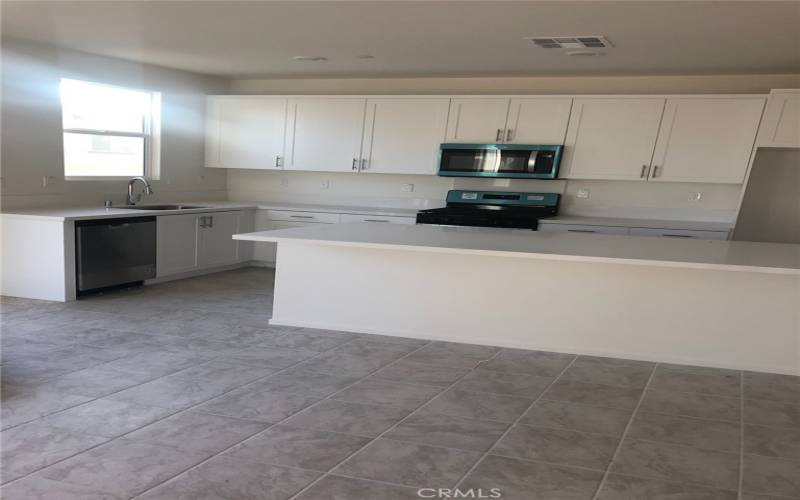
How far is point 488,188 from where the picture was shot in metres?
6.46

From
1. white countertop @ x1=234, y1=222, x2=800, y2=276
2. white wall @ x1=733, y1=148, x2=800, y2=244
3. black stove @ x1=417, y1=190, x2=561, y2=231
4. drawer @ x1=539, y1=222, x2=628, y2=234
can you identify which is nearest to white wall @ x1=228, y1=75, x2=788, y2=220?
black stove @ x1=417, y1=190, x2=561, y2=231

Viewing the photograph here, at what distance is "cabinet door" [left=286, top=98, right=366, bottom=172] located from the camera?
6.57m

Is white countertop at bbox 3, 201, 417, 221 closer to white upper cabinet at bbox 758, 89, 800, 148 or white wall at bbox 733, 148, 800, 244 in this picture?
white wall at bbox 733, 148, 800, 244

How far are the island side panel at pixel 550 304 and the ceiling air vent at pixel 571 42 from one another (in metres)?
1.55

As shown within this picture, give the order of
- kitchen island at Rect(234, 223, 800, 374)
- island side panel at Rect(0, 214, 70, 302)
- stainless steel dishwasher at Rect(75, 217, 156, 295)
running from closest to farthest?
kitchen island at Rect(234, 223, 800, 374) < island side panel at Rect(0, 214, 70, 302) < stainless steel dishwasher at Rect(75, 217, 156, 295)

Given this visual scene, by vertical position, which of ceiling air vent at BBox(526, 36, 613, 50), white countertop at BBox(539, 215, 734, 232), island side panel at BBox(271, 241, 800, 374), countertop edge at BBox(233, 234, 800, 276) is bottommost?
island side panel at BBox(271, 241, 800, 374)

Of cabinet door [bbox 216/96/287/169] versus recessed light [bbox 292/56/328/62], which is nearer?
recessed light [bbox 292/56/328/62]

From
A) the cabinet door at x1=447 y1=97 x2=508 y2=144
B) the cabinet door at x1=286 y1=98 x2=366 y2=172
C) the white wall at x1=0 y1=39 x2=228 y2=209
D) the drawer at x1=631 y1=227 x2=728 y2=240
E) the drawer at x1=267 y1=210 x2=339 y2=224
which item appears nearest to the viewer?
the white wall at x1=0 y1=39 x2=228 y2=209

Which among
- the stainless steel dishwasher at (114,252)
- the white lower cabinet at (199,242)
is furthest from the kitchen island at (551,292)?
the white lower cabinet at (199,242)

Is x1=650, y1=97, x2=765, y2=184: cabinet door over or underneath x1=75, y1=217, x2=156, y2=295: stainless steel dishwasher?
over

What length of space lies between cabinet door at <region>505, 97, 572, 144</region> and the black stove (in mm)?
574

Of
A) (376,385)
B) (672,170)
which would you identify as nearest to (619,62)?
(672,170)

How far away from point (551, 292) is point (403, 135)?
295 cm

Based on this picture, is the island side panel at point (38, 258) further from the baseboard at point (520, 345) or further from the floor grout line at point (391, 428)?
the floor grout line at point (391, 428)
